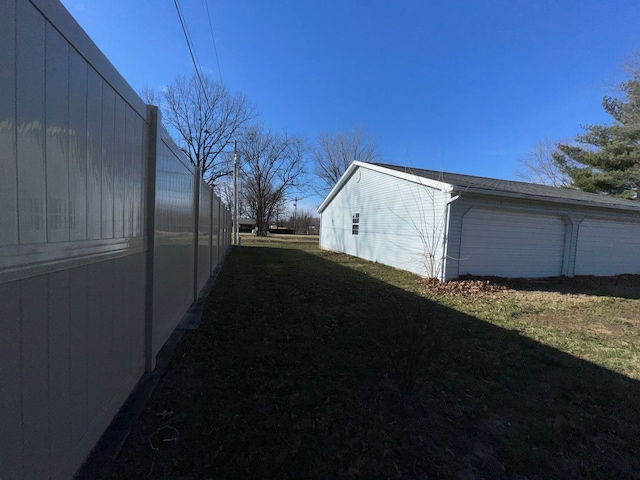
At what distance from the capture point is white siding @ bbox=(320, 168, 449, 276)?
10.0m

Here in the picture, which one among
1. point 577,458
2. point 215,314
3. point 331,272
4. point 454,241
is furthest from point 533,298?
point 215,314

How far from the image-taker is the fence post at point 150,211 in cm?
295

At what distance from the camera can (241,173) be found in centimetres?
3812

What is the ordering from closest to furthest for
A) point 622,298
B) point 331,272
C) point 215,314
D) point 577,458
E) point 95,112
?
point 95,112 → point 577,458 → point 215,314 → point 622,298 → point 331,272

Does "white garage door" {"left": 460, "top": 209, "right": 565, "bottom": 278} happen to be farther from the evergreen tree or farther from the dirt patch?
the evergreen tree

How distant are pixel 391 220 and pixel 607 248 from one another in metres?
8.07

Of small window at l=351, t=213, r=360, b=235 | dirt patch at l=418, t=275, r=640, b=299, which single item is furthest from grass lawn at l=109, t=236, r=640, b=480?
small window at l=351, t=213, r=360, b=235

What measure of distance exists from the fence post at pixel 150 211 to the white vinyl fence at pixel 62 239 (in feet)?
0.54

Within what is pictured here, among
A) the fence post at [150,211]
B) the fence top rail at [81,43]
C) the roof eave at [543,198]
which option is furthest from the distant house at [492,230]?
the fence top rail at [81,43]

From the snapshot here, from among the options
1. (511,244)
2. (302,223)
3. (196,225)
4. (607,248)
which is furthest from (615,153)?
(302,223)

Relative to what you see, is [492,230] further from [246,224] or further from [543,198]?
[246,224]

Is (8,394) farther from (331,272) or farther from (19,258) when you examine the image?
(331,272)

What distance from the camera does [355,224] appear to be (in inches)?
655

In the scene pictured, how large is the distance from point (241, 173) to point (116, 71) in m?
37.3
